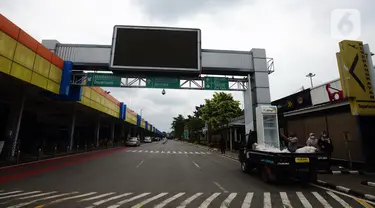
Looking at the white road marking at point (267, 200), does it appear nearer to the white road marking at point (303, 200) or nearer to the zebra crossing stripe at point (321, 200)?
the white road marking at point (303, 200)

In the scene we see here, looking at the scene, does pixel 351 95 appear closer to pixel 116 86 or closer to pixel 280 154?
pixel 280 154

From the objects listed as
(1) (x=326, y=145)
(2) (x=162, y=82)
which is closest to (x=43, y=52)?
(2) (x=162, y=82)

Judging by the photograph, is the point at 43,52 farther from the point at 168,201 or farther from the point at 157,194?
the point at 168,201

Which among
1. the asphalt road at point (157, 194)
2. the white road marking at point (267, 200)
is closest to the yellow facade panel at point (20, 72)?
the asphalt road at point (157, 194)

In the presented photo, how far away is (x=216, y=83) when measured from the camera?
15.3 metres

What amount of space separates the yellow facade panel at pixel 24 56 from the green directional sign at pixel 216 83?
36.5 ft

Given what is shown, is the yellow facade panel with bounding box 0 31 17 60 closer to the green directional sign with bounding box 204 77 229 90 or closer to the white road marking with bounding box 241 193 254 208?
the green directional sign with bounding box 204 77 229 90

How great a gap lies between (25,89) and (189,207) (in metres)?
15.1

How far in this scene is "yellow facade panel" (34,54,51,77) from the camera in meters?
11.9

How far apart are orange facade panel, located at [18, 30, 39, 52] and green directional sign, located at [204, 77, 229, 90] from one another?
1115cm

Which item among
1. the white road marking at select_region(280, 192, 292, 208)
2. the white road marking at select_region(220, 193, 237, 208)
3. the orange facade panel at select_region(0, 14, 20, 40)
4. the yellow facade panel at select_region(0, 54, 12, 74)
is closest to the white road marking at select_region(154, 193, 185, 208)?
the white road marking at select_region(220, 193, 237, 208)

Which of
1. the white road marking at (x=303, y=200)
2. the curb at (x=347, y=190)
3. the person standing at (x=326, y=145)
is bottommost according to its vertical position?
the white road marking at (x=303, y=200)

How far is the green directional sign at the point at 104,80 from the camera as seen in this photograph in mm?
14773

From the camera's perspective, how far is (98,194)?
609 cm
